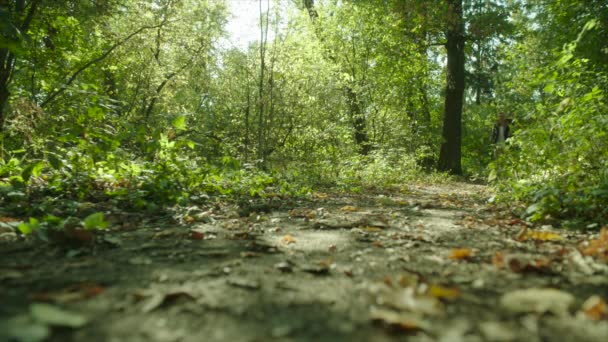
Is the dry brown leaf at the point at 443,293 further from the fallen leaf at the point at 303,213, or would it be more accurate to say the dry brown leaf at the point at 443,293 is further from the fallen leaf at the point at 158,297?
the fallen leaf at the point at 303,213

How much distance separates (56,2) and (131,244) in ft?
18.9

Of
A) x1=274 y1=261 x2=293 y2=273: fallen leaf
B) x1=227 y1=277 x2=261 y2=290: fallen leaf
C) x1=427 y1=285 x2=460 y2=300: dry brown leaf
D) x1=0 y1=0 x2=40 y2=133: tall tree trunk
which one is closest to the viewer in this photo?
x1=427 y1=285 x2=460 y2=300: dry brown leaf

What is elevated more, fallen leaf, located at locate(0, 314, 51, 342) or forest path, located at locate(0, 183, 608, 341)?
fallen leaf, located at locate(0, 314, 51, 342)

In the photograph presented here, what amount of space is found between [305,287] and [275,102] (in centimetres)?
913

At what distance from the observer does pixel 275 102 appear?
10.5 m

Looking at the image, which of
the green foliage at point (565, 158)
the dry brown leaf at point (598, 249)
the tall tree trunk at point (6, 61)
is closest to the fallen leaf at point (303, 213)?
the green foliage at point (565, 158)

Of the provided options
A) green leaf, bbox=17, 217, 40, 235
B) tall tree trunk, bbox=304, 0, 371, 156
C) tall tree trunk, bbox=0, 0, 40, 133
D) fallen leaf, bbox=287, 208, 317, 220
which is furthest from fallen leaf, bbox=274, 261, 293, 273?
tall tree trunk, bbox=304, 0, 371, 156

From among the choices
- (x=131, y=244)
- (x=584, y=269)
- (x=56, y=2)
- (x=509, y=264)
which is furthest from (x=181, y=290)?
(x=56, y=2)

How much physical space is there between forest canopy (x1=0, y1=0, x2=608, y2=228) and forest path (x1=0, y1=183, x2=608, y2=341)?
1209 mm

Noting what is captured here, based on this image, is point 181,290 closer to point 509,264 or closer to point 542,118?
point 509,264

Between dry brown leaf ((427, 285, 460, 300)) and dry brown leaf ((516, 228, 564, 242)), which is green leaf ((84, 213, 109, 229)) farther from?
dry brown leaf ((516, 228, 564, 242))

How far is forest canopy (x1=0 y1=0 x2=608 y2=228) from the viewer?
390 centimetres

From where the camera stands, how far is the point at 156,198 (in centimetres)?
395

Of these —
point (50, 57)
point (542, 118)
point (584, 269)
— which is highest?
point (50, 57)
